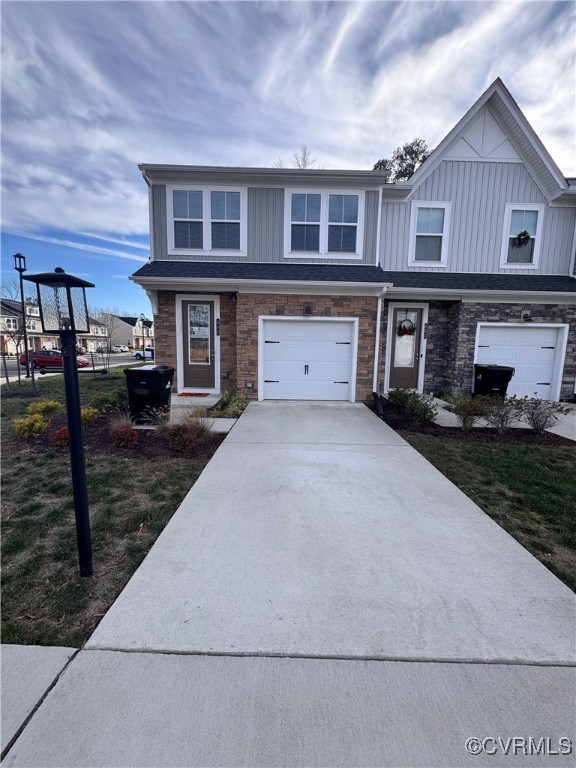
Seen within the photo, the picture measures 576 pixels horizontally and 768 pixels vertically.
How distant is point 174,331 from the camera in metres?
9.36

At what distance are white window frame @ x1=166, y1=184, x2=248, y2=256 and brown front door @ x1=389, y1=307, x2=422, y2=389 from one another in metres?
4.81

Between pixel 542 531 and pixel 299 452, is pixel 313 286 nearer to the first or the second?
pixel 299 452

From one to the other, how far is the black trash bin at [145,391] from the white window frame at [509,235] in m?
9.93

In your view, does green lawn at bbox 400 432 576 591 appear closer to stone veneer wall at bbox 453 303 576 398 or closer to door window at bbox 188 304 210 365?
stone veneer wall at bbox 453 303 576 398

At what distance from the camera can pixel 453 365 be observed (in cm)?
978

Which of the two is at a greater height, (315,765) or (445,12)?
(445,12)

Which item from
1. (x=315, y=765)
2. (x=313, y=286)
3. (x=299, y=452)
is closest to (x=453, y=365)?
(x=313, y=286)

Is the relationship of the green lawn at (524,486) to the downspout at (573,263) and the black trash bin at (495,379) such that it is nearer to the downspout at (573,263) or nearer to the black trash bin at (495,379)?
the black trash bin at (495,379)

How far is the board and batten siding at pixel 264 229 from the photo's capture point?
9.27m

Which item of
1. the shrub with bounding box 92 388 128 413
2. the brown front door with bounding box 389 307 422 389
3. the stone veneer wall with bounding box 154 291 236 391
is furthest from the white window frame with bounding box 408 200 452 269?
the shrub with bounding box 92 388 128 413

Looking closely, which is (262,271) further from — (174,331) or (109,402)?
(109,402)

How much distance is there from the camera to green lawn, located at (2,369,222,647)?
227 cm

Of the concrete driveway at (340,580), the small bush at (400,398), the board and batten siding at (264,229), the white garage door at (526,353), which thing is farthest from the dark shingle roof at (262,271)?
the concrete driveway at (340,580)

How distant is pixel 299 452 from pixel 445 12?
8620 mm
